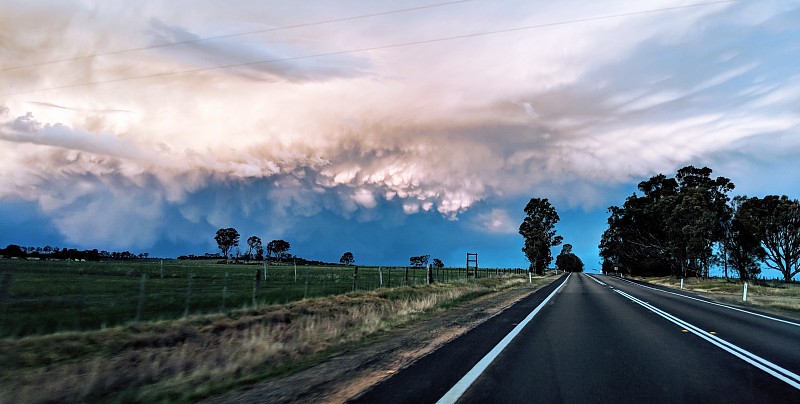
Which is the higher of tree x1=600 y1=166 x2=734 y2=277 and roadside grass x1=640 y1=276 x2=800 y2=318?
tree x1=600 y1=166 x2=734 y2=277

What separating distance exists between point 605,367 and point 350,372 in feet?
12.7

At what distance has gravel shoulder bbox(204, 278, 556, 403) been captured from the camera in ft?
18.4

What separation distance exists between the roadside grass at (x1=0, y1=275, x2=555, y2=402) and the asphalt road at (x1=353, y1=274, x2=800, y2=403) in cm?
249

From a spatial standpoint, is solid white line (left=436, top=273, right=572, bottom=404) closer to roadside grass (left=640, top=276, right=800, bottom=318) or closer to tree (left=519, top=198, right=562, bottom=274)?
roadside grass (left=640, top=276, right=800, bottom=318)

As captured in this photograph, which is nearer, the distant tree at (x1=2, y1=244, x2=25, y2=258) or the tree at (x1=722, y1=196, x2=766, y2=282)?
the tree at (x1=722, y1=196, x2=766, y2=282)

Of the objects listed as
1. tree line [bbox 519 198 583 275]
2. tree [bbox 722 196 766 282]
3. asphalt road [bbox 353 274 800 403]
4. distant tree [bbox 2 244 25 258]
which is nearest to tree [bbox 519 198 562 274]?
tree line [bbox 519 198 583 275]

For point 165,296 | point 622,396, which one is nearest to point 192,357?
point 622,396

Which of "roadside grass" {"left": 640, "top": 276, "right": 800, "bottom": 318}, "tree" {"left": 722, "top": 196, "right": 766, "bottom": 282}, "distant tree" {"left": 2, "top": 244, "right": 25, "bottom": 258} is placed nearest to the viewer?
"roadside grass" {"left": 640, "top": 276, "right": 800, "bottom": 318}

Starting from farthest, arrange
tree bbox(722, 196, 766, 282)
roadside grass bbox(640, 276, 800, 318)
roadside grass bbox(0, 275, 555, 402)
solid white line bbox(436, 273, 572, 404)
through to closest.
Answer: tree bbox(722, 196, 766, 282), roadside grass bbox(640, 276, 800, 318), roadside grass bbox(0, 275, 555, 402), solid white line bbox(436, 273, 572, 404)

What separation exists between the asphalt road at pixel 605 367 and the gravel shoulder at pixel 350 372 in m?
0.33

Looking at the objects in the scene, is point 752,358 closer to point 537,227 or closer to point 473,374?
point 473,374

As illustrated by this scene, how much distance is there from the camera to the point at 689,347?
29.8ft

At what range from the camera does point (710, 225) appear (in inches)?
2100

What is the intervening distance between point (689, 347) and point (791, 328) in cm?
622
